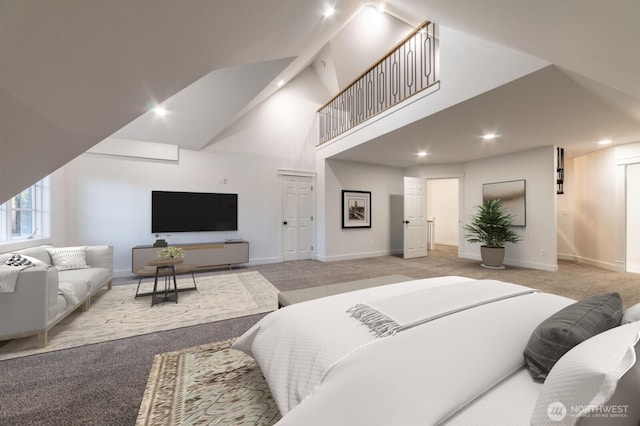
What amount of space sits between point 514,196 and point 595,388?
574 centimetres

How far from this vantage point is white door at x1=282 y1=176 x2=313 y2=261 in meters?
5.88

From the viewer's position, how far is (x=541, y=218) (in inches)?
185

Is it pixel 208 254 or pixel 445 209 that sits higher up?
pixel 445 209

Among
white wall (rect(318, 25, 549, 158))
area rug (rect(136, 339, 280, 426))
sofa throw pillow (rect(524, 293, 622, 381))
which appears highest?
white wall (rect(318, 25, 549, 158))

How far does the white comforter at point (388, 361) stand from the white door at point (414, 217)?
4.96m

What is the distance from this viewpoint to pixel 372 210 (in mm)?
6492

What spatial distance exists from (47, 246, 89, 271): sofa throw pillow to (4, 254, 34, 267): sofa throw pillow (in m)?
0.70

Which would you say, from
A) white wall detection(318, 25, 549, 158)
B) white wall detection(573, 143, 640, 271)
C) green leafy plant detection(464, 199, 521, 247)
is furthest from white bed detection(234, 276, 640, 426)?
white wall detection(573, 143, 640, 271)

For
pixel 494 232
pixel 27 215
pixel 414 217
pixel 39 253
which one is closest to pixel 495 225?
pixel 494 232

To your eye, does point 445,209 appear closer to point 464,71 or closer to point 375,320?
point 464,71

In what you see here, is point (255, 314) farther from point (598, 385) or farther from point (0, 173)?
point (598, 385)

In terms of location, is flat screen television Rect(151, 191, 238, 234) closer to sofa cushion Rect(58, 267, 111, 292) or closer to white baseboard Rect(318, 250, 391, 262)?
sofa cushion Rect(58, 267, 111, 292)

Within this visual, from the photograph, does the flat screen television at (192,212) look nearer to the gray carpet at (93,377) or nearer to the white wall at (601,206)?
the gray carpet at (93,377)

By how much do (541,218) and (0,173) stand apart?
22.9 ft
